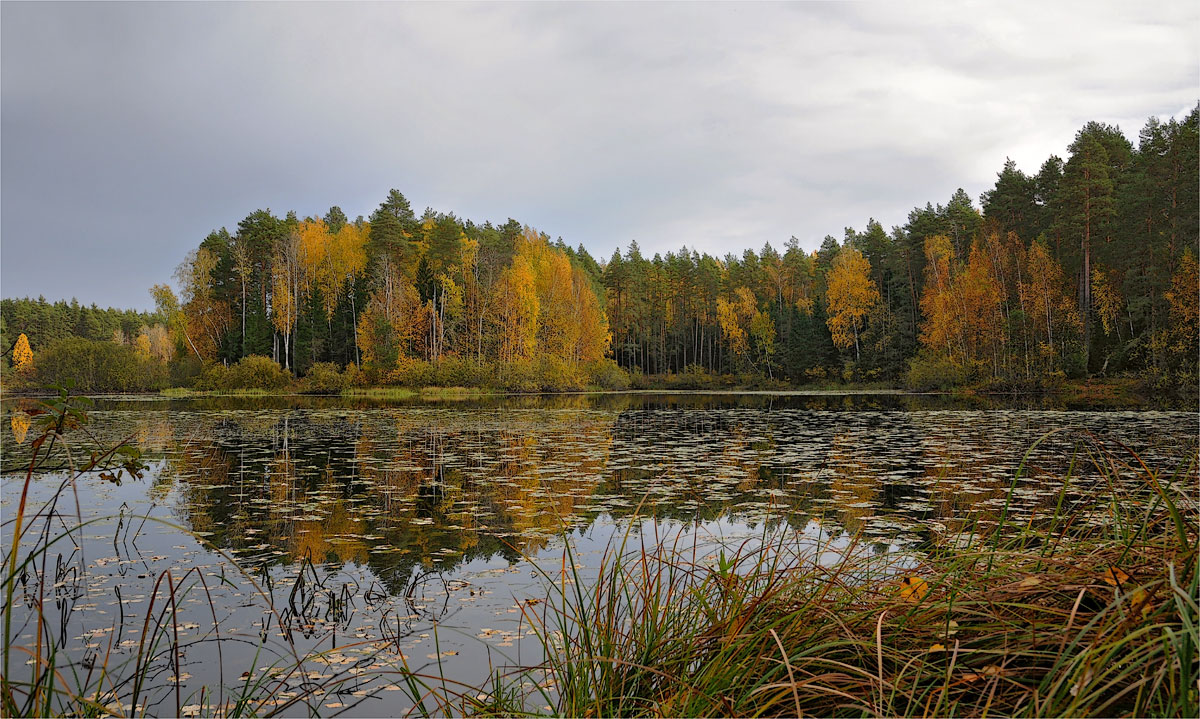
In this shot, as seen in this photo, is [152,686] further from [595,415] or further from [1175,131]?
[1175,131]

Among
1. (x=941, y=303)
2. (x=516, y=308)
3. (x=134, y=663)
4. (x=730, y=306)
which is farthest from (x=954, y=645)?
(x=730, y=306)

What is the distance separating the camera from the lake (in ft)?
11.3

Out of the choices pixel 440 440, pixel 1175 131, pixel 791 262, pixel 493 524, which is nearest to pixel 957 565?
pixel 493 524

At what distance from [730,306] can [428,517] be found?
43.8 metres

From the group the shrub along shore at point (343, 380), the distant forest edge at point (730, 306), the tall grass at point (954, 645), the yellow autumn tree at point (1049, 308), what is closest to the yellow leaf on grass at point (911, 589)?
the tall grass at point (954, 645)

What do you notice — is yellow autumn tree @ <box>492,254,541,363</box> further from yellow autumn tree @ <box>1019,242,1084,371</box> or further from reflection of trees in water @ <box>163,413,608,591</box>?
yellow autumn tree @ <box>1019,242,1084,371</box>

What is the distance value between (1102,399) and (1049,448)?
15008 mm

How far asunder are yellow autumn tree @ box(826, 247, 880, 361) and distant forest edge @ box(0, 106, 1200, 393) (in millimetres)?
→ 120

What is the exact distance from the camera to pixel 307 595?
4.39 m

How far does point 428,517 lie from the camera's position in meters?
6.76

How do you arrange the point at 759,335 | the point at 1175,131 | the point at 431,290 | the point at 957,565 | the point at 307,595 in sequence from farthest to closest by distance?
the point at 759,335 → the point at 431,290 → the point at 1175,131 → the point at 307,595 → the point at 957,565

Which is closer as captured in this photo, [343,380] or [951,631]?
[951,631]

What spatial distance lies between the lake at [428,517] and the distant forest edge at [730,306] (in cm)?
1464

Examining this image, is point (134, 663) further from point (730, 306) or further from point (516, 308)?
point (730, 306)
